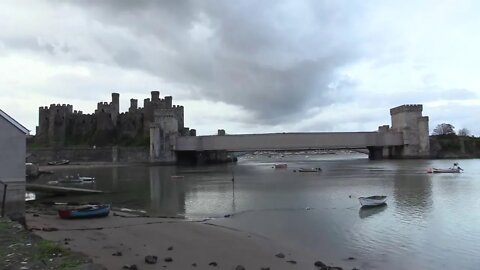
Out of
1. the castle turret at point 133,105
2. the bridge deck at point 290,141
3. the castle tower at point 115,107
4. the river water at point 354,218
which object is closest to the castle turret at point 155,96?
the castle turret at point 133,105

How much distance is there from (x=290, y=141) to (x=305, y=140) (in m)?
3.86

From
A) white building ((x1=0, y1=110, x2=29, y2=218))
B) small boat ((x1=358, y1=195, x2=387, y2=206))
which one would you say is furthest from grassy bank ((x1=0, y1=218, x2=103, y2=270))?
small boat ((x1=358, y1=195, x2=387, y2=206))

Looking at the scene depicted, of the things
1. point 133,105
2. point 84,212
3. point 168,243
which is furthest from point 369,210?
point 133,105

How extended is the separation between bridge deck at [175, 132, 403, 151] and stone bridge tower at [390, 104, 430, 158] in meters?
2.25

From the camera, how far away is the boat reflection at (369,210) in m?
25.4

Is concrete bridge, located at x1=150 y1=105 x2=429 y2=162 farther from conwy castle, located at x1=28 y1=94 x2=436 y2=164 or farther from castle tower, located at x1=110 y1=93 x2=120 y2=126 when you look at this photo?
castle tower, located at x1=110 y1=93 x2=120 y2=126

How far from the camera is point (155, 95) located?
134 meters

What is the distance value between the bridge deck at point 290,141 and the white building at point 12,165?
96.5 m

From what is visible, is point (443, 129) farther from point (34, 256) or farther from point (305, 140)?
point (34, 256)

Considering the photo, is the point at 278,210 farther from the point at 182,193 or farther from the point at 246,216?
the point at 182,193

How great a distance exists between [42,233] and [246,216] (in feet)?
37.4

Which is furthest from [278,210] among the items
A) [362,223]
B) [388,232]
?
[388,232]

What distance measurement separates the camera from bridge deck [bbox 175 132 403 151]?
115875 millimetres

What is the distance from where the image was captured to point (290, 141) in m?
116
